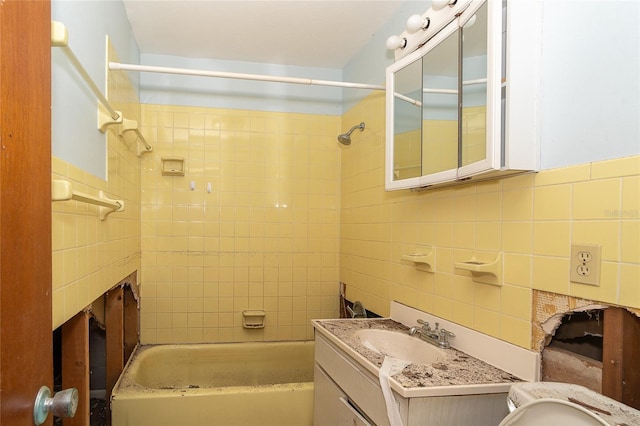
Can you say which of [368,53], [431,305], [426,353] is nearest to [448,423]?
[426,353]

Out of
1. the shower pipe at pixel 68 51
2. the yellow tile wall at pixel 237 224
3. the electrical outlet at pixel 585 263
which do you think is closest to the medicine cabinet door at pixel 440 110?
the electrical outlet at pixel 585 263

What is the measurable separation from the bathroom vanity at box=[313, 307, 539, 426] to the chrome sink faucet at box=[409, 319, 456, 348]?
0.03 meters

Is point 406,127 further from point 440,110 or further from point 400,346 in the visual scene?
point 400,346

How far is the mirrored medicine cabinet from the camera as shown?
1.31 m

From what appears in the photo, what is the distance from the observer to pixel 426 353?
1.74m

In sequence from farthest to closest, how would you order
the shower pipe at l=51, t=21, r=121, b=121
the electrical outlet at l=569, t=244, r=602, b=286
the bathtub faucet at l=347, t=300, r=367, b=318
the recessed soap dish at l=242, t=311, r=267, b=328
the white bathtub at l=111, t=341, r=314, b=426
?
the recessed soap dish at l=242, t=311, r=267, b=328, the bathtub faucet at l=347, t=300, r=367, b=318, the white bathtub at l=111, t=341, r=314, b=426, the electrical outlet at l=569, t=244, r=602, b=286, the shower pipe at l=51, t=21, r=121, b=121

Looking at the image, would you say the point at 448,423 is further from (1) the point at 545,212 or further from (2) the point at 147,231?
(2) the point at 147,231

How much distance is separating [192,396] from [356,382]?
→ 3.67ft

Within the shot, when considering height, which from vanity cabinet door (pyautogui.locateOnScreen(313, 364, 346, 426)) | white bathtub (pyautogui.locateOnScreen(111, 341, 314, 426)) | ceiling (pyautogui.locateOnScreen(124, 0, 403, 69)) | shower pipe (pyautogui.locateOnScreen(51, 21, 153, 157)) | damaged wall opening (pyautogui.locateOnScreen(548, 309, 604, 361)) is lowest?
white bathtub (pyautogui.locateOnScreen(111, 341, 314, 426))

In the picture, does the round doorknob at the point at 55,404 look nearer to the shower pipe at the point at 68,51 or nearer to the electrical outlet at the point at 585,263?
the shower pipe at the point at 68,51

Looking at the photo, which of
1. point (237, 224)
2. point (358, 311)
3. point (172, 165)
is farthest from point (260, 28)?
point (358, 311)

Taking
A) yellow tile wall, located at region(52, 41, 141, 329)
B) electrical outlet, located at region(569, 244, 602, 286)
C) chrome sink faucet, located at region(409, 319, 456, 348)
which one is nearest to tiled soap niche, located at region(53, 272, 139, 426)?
yellow tile wall, located at region(52, 41, 141, 329)

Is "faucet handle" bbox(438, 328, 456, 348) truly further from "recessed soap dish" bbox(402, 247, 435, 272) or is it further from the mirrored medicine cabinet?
the mirrored medicine cabinet

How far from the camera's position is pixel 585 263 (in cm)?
114
